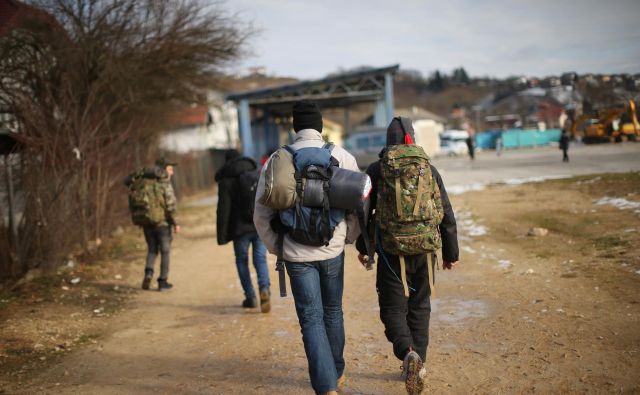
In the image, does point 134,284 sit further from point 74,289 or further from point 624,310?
point 624,310

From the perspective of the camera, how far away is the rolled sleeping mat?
12.0ft

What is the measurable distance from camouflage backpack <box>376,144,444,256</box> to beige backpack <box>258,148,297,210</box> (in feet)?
2.49

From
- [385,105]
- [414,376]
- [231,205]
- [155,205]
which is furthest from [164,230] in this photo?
[385,105]

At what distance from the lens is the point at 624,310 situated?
17.2 ft

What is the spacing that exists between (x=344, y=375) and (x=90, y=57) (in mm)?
10784

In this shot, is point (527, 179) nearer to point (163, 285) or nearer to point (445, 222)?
point (163, 285)

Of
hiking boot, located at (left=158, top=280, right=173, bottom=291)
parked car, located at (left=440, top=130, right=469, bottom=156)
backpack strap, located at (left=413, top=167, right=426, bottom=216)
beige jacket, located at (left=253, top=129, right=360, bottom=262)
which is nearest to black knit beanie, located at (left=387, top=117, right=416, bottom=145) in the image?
backpack strap, located at (left=413, top=167, right=426, bottom=216)

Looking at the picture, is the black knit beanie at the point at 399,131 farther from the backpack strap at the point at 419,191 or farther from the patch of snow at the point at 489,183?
the patch of snow at the point at 489,183

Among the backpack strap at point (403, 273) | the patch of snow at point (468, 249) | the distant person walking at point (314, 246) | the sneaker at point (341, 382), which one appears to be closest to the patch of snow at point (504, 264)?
the patch of snow at point (468, 249)

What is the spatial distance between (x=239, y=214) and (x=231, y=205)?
0.48ft

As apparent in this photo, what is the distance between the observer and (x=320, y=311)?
12.6 ft

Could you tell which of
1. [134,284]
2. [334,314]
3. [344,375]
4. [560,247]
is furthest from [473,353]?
[134,284]

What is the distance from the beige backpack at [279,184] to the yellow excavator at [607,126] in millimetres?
34081

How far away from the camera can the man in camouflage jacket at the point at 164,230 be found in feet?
27.4
